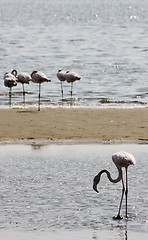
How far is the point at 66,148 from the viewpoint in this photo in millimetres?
17766

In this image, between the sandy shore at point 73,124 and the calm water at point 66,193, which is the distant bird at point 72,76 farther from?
the calm water at point 66,193

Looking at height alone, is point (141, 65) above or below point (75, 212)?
above

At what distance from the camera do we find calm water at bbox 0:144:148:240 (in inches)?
442

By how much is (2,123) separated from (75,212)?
Answer: 30.6ft

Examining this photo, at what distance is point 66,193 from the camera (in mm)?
13133

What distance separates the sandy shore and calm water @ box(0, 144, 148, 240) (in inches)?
52.9

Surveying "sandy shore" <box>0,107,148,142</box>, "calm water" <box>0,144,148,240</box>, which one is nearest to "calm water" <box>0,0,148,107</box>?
"sandy shore" <box>0,107,148,142</box>

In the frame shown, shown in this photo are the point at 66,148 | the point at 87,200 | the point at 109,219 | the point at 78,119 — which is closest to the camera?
the point at 109,219

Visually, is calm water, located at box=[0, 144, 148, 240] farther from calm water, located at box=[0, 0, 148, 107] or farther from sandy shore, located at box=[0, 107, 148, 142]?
calm water, located at box=[0, 0, 148, 107]

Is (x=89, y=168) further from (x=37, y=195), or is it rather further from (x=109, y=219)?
(x=109, y=219)

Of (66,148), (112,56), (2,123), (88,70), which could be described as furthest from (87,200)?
(112,56)

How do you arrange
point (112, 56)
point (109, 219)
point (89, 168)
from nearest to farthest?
point (109, 219), point (89, 168), point (112, 56)

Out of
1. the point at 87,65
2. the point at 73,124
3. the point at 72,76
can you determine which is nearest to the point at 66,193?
the point at 73,124

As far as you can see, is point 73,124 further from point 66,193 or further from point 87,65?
point 87,65
